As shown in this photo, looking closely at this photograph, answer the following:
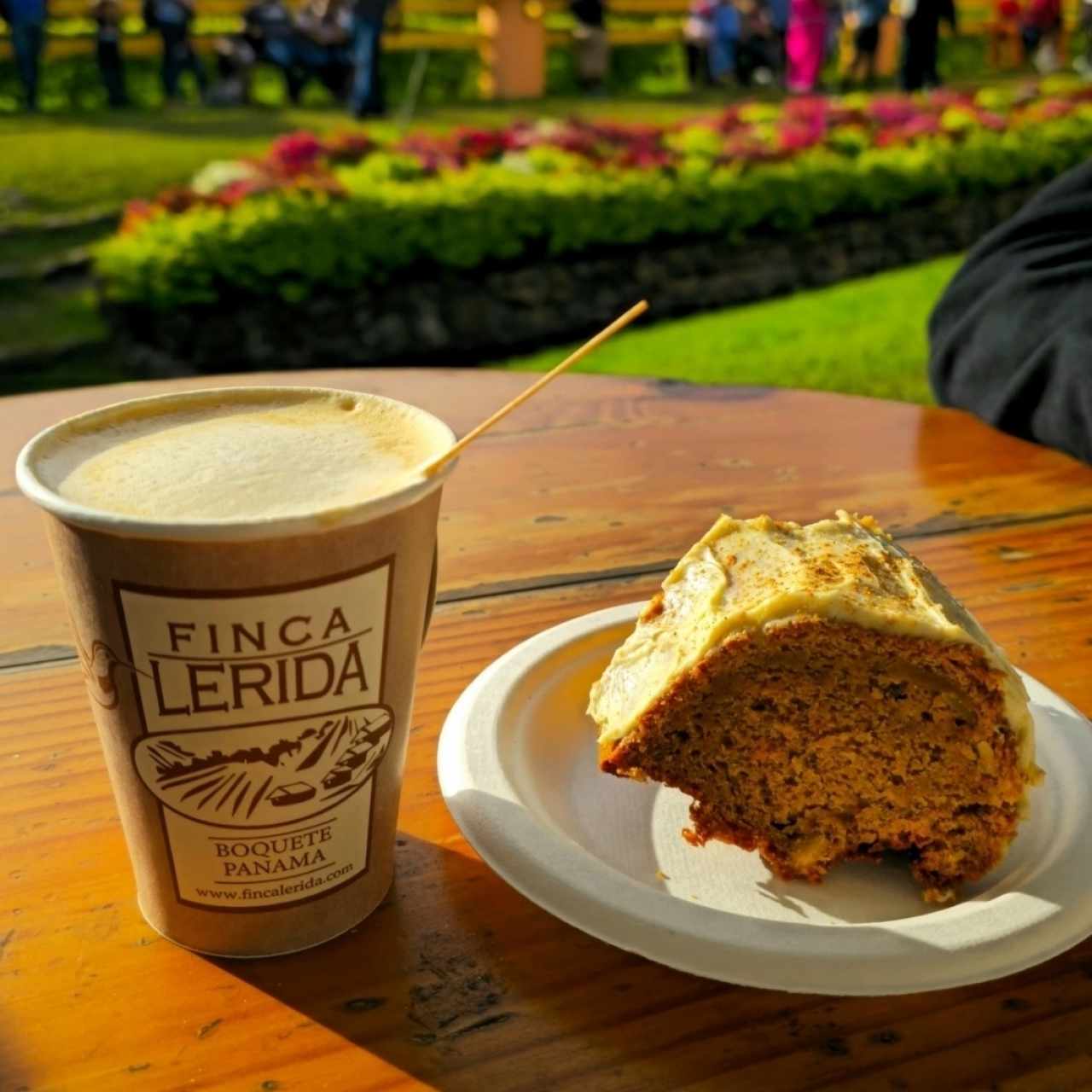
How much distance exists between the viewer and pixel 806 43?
20188mm

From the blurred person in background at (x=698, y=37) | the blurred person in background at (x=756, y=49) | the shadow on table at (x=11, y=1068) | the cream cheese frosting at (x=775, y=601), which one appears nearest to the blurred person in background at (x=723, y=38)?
the blurred person in background at (x=698, y=37)

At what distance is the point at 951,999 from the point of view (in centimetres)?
94

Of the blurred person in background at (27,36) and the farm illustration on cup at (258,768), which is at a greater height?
the farm illustration on cup at (258,768)

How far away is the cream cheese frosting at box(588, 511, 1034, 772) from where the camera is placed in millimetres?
1049

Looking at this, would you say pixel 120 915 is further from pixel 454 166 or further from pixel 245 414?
pixel 454 166

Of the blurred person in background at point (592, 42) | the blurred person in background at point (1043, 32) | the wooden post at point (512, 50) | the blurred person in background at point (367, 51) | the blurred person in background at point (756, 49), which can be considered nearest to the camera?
the blurred person in background at point (367, 51)

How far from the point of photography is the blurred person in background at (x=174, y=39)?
1631 centimetres

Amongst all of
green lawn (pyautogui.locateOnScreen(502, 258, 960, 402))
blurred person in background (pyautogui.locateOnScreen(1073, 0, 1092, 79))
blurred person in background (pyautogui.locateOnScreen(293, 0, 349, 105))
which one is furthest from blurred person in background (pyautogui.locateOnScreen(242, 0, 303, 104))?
blurred person in background (pyautogui.locateOnScreen(1073, 0, 1092, 79))

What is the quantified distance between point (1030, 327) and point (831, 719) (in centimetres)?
153

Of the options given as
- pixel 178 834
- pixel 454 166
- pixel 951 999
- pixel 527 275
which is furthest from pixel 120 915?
pixel 454 166

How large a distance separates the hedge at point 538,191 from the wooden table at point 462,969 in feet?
16.7

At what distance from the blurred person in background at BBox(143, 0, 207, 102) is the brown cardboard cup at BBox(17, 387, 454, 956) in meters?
17.2

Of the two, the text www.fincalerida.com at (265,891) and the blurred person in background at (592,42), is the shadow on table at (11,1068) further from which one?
the blurred person in background at (592,42)

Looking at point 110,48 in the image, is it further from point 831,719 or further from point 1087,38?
point 831,719
